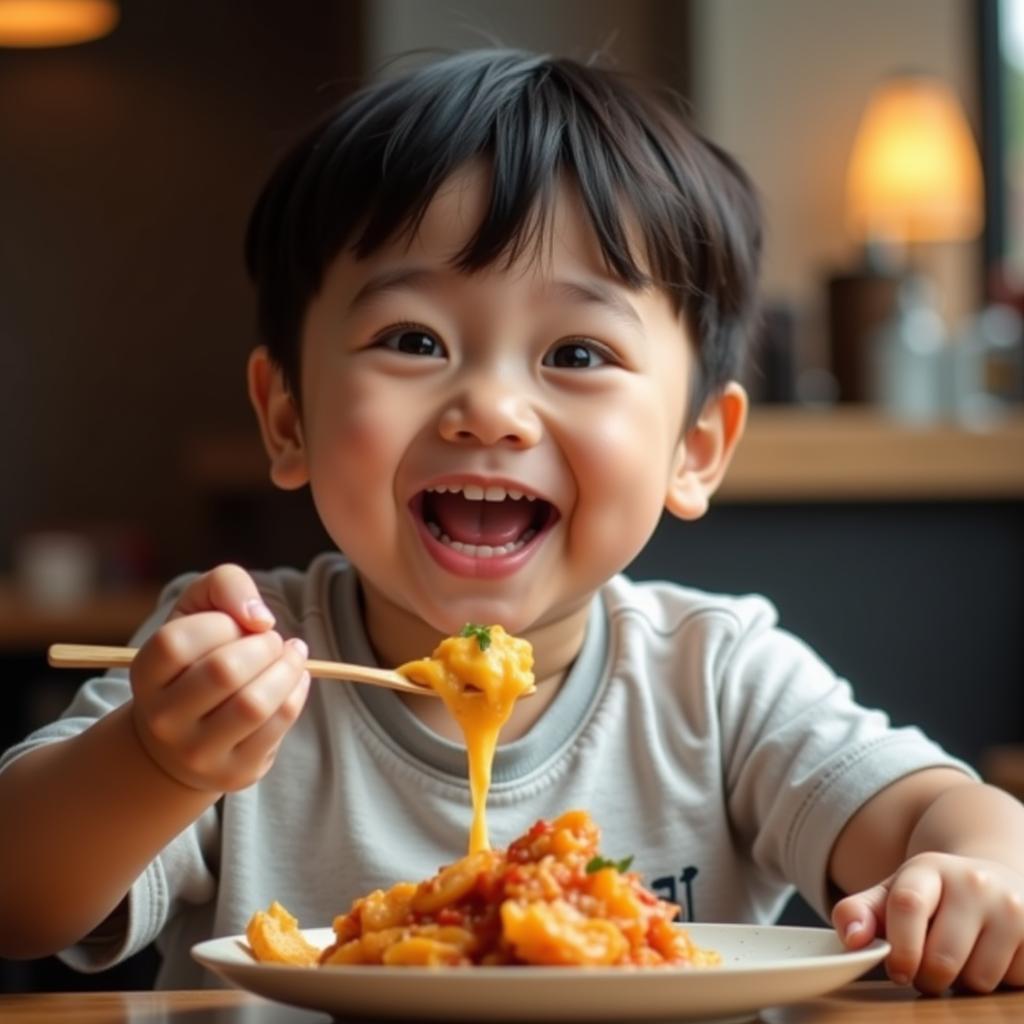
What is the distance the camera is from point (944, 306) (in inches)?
189

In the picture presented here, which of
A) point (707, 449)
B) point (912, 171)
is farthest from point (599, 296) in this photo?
point (912, 171)

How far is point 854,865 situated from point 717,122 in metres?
3.56

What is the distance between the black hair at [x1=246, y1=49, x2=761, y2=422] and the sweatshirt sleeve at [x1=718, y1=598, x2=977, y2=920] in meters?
0.21

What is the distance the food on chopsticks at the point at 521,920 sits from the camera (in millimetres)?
853

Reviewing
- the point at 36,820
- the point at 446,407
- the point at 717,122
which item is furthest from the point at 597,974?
the point at 717,122

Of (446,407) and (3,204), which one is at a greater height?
(446,407)

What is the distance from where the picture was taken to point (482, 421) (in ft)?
4.10

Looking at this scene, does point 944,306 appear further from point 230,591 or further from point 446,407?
point 230,591

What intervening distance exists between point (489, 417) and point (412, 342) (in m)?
0.10

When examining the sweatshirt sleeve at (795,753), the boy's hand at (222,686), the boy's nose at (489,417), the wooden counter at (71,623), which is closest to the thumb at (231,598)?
the boy's hand at (222,686)

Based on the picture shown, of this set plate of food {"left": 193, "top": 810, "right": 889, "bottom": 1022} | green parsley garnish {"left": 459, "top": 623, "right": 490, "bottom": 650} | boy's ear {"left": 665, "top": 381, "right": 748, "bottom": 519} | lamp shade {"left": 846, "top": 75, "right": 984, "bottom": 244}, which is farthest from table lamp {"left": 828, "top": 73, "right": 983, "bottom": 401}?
plate of food {"left": 193, "top": 810, "right": 889, "bottom": 1022}

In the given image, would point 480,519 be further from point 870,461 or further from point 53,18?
point 53,18

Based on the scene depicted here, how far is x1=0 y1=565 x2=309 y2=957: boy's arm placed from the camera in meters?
0.98

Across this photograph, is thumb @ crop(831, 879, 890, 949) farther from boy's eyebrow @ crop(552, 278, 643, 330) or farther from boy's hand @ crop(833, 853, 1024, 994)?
boy's eyebrow @ crop(552, 278, 643, 330)
